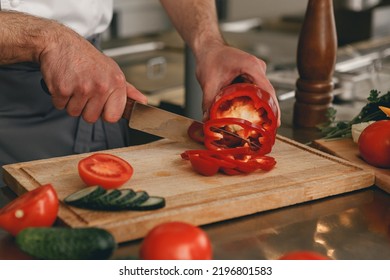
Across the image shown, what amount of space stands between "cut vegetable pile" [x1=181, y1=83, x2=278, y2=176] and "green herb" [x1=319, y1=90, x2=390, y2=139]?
22 centimetres

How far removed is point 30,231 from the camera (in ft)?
3.26

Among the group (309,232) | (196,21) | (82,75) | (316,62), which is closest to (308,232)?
(309,232)

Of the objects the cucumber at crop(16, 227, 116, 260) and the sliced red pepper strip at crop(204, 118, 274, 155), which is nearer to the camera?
the cucumber at crop(16, 227, 116, 260)

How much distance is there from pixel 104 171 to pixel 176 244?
1.21 ft

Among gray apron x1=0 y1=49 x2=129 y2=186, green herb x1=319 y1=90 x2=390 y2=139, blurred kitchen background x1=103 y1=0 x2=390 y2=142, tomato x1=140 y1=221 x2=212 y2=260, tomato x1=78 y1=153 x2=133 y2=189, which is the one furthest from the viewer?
blurred kitchen background x1=103 y1=0 x2=390 y2=142

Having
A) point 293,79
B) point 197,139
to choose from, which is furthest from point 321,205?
point 293,79

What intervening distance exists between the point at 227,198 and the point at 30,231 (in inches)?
15.6

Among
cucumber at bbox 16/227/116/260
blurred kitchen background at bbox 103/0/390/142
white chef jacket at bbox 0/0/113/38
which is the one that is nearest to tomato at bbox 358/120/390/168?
blurred kitchen background at bbox 103/0/390/142

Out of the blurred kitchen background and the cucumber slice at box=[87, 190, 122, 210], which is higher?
the cucumber slice at box=[87, 190, 122, 210]

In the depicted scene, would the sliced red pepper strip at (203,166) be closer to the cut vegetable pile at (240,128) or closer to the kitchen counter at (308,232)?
the cut vegetable pile at (240,128)

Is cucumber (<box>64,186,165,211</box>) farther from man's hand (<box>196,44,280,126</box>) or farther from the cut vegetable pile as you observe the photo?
man's hand (<box>196,44,280,126</box>)

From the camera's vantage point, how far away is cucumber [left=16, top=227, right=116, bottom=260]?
0.97m

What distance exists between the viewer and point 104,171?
1.26 meters
